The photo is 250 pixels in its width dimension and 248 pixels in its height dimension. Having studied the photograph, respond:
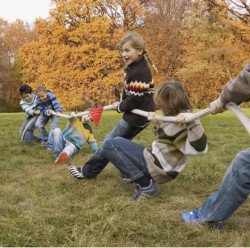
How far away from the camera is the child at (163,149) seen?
12.6 ft

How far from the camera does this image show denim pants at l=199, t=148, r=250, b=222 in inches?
125

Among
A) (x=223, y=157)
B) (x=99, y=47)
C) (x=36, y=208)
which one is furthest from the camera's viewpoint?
(x=99, y=47)

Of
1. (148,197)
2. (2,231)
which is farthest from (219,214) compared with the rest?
(2,231)

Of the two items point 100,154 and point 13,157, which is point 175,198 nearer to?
→ point 100,154

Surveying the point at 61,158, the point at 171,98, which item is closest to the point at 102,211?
the point at 171,98

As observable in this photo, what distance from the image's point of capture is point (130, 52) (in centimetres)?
516

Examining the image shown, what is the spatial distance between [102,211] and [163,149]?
842mm

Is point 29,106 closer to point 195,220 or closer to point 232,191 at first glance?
point 195,220

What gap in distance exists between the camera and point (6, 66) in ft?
156

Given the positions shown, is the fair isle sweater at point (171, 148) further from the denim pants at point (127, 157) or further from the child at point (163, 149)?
the denim pants at point (127, 157)

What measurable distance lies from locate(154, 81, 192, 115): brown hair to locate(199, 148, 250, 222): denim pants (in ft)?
3.35

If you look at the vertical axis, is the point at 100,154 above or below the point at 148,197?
above

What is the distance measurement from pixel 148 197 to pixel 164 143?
61 cm

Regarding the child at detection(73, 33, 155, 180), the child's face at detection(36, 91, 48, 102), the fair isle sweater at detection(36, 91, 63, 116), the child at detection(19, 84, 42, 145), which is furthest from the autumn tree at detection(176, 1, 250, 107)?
the child at detection(73, 33, 155, 180)
